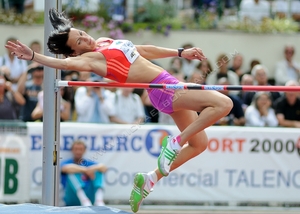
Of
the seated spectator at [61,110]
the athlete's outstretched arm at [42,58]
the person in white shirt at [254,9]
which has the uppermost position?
the person in white shirt at [254,9]

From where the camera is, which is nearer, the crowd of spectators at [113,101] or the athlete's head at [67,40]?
the athlete's head at [67,40]

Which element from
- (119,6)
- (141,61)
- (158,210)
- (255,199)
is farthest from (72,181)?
(119,6)

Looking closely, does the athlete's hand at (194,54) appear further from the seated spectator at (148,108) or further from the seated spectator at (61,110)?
the seated spectator at (148,108)

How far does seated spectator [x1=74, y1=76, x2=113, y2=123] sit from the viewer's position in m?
9.63

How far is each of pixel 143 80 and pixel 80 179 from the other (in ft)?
9.69

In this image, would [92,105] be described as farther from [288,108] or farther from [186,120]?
[186,120]

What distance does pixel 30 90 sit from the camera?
9.84m

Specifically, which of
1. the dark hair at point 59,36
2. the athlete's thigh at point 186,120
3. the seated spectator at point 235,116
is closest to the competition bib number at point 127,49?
the dark hair at point 59,36

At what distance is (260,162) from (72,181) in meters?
2.41

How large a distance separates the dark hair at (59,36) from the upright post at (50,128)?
1.12 feet

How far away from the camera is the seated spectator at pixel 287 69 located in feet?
39.5

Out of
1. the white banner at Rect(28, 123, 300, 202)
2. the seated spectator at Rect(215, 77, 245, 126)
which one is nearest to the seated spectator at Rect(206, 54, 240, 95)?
the seated spectator at Rect(215, 77, 245, 126)

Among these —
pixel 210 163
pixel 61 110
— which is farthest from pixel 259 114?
pixel 61 110

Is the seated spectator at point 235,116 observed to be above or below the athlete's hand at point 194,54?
below
